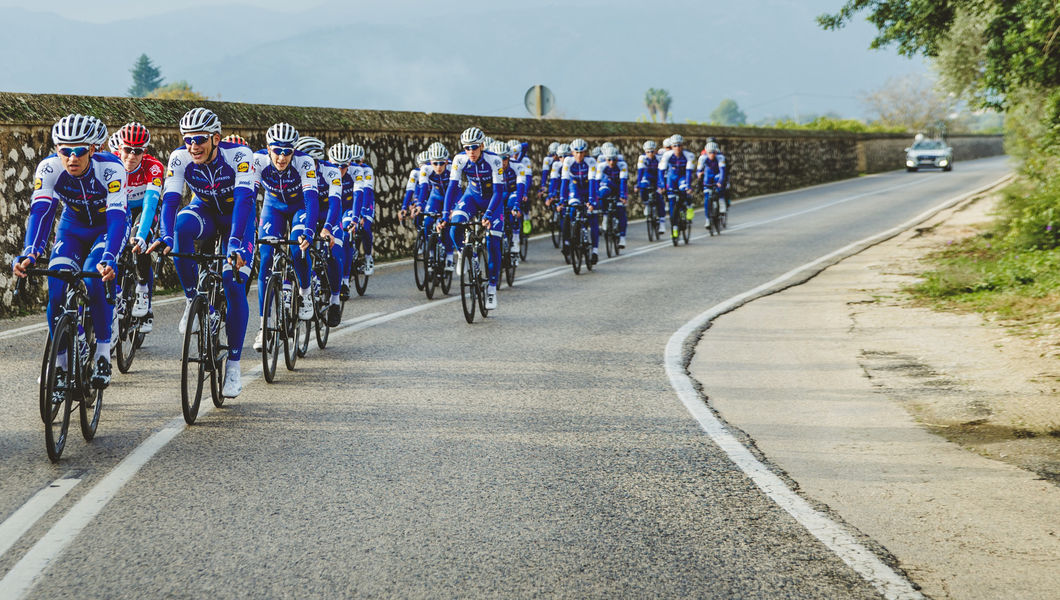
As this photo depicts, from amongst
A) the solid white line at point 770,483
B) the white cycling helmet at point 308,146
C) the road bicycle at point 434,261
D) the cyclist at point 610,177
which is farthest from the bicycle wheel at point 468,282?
the cyclist at point 610,177

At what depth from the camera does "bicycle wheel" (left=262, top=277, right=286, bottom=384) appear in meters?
8.33

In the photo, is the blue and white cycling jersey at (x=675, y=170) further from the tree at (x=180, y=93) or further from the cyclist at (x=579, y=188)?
the tree at (x=180, y=93)

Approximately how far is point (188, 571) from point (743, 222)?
2445cm

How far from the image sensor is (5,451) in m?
6.27

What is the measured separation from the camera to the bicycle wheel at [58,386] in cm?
595

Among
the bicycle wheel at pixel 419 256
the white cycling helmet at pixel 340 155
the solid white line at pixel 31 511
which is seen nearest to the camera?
the solid white line at pixel 31 511

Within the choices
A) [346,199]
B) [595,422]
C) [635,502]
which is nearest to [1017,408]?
[595,422]

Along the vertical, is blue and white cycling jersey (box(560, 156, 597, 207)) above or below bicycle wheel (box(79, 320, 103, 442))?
above

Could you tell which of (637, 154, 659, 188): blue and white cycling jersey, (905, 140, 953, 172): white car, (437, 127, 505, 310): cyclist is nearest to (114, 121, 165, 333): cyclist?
(437, 127, 505, 310): cyclist

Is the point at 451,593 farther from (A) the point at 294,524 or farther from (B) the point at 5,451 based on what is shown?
(B) the point at 5,451

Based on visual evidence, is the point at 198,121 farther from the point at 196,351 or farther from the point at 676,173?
the point at 676,173

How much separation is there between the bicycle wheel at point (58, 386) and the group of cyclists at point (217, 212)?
0.08 metres

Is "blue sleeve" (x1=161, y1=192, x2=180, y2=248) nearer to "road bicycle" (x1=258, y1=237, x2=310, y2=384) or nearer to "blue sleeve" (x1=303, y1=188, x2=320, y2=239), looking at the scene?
"road bicycle" (x1=258, y1=237, x2=310, y2=384)

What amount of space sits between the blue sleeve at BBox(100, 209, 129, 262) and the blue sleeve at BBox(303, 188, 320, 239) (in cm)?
194
